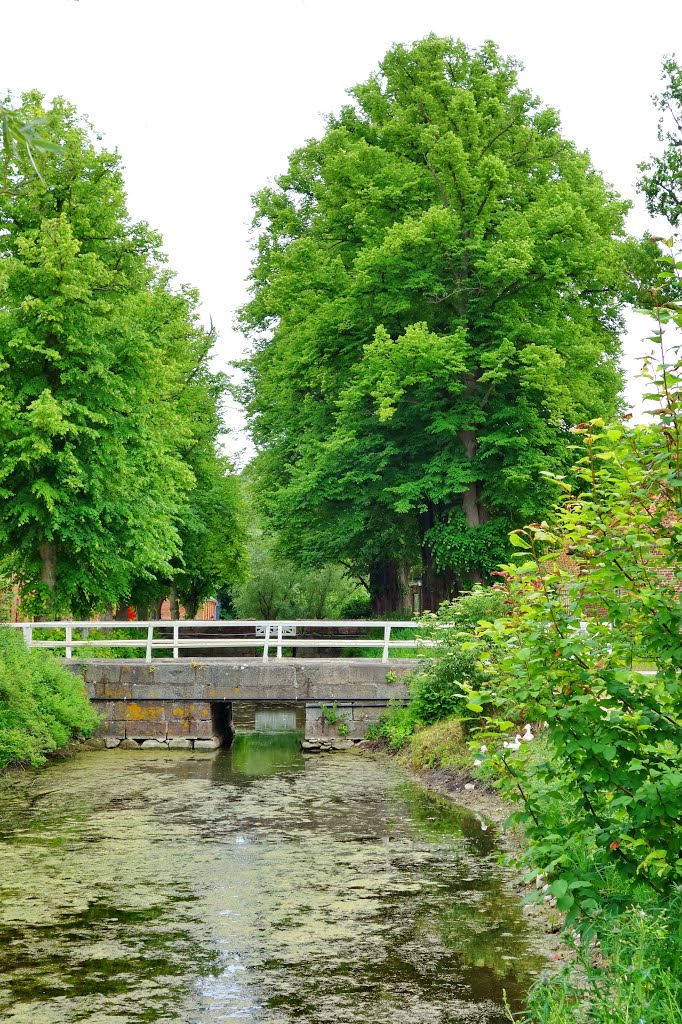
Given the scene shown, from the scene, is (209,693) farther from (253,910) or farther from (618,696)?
(618,696)

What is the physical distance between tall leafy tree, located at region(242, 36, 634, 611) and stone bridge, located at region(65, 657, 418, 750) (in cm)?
592

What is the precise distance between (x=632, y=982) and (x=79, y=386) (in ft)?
70.5

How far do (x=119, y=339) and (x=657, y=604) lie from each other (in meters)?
21.9

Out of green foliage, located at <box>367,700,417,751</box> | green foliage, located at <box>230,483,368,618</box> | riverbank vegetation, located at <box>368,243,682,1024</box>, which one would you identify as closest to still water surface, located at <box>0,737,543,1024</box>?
riverbank vegetation, located at <box>368,243,682,1024</box>

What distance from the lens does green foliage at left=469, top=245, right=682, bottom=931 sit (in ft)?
17.8

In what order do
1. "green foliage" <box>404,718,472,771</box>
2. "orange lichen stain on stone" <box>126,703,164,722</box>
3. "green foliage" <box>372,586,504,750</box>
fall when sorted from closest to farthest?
"green foliage" <box>404,718,472,771</box> → "green foliage" <box>372,586,504,750</box> → "orange lichen stain on stone" <box>126,703,164,722</box>

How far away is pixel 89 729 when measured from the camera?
69.4 feet

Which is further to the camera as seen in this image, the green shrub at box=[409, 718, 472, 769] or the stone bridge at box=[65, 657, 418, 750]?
the stone bridge at box=[65, 657, 418, 750]

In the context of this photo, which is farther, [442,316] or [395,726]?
[442,316]

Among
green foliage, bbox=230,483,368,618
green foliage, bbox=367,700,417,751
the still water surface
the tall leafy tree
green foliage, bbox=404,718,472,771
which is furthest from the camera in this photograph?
green foliage, bbox=230,483,368,618

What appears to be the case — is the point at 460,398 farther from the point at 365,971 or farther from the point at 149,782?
the point at 365,971

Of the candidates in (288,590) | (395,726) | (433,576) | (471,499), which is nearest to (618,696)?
(395,726)

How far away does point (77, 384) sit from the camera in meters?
25.2

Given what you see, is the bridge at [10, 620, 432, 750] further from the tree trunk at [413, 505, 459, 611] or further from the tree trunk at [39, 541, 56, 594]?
the tree trunk at [413, 505, 459, 611]
